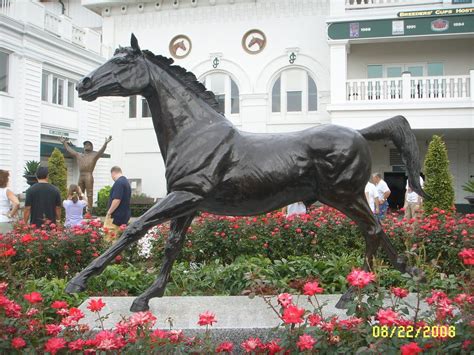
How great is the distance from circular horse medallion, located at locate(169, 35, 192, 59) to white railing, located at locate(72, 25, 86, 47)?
4.43 m

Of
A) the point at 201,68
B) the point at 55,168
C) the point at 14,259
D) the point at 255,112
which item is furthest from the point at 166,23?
the point at 14,259

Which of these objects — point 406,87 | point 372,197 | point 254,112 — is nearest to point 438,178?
point 372,197

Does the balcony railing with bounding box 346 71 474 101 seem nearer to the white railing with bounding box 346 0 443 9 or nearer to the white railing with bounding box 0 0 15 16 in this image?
the white railing with bounding box 346 0 443 9

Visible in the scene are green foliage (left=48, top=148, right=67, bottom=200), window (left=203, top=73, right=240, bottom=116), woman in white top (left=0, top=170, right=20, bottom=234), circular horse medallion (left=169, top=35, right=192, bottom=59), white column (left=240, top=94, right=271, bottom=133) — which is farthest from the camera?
circular horse medallion (left=169, top=35, right=192, bottom=59)

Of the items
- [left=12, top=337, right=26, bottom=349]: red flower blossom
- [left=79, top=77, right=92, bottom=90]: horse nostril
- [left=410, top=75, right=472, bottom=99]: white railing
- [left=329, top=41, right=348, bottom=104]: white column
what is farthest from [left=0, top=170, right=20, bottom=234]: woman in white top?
[left=410, top=75, right=472, bottom=99]: white railing

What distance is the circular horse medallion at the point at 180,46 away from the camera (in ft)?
77.6

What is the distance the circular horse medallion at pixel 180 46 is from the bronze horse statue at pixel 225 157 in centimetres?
2083

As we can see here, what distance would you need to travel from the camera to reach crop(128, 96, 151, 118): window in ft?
80.3

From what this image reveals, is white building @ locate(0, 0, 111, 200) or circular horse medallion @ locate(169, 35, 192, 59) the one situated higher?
circular horse medallion @ locate(169, 35, 192, 59)

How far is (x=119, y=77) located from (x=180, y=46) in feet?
69.8

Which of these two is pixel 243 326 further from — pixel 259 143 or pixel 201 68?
pixel 201 68

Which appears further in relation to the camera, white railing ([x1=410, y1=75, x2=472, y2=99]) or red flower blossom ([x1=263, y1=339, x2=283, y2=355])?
white railing ([x1=410, y1=75, x2=472, y2=99])

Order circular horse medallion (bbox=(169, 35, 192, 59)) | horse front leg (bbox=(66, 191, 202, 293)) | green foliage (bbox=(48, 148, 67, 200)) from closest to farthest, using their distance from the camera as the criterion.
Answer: horse front leg (bbox=(66, 191, 202, 293)), green foliage (bbox=(48, 148, 67, 200)), circular horse medallion (bbox=(169, 35, 192, 59))

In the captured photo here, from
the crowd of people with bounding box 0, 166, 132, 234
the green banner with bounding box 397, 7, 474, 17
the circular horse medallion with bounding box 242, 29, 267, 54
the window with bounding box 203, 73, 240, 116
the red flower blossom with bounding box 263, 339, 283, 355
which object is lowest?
the red flower blossom with bounding box 263, 339, 283, 355
